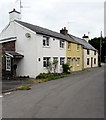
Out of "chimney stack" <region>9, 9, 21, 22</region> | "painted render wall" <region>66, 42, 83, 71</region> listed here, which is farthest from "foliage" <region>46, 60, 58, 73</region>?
"chimney stack" <region>9, 9, 21, 22</region>

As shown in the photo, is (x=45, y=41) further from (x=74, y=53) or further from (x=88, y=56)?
(x=88, y=56)

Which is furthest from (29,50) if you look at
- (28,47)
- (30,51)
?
(28,47)

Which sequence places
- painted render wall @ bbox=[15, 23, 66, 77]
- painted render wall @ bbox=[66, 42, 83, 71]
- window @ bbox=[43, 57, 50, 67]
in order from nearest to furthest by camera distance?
painted render wall @ bbox=[15, 23, 66, 77] < window @ bbox=[43, 57, 50, 67] < painted render wall @ bbox=[66, 42, 83, 71]

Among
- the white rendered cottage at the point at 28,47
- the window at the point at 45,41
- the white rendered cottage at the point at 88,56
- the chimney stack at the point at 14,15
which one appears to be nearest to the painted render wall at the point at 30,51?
the white rendered cottage at the point at 28,47

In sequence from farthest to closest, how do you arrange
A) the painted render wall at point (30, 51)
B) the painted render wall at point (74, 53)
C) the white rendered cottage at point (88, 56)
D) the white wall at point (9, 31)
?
the white rendered cottage at point (88, 56) → the painted render wall at point (74, 53) → the white wall at point (9, 31) → the painted render wall at point (30, 51)

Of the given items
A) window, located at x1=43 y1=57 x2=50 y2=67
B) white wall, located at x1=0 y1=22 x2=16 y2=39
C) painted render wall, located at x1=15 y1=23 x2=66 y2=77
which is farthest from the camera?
white wall, located at x1=0 y1=22 x2=16 y2=39

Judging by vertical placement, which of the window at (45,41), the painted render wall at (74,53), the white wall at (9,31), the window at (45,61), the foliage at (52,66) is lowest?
the foliage at (52,66)

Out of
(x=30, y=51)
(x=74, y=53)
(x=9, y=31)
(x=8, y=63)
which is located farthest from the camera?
(x=74, y=53)

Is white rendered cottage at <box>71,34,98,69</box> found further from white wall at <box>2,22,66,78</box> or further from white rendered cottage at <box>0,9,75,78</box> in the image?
white wall at <box>2,22,66,78</box>

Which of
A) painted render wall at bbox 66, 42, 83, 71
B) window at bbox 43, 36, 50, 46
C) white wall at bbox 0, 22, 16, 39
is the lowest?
painted render wall at bbox 66, 42, 83, 71

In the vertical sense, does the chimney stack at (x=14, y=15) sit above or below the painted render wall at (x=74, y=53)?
above

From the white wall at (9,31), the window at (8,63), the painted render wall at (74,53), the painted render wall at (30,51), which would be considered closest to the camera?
the painted render wall at (30,51)

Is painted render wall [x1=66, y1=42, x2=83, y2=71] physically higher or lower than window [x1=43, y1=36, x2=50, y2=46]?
lower

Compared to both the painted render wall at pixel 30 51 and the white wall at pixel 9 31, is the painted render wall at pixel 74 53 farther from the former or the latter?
the white wall at pixel 9 31
